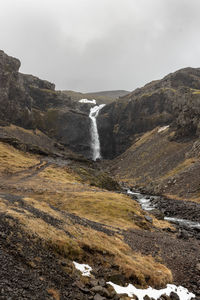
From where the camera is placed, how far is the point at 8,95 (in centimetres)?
12450

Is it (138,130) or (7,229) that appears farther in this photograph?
(138,130)

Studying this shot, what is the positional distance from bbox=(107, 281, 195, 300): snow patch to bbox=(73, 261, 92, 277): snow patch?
142cm

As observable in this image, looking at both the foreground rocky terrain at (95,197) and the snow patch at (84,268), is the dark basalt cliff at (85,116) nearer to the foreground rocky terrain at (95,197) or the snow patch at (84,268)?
the foreground rocky terrain at (95,197)

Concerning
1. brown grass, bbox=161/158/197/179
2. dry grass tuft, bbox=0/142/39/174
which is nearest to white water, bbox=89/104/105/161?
dry grass tuft, bbox=0/142/39/174

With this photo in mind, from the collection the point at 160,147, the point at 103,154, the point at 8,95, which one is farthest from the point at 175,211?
the point at 8,95

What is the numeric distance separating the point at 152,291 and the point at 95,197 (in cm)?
2540

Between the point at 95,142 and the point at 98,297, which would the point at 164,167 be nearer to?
the point at 95,142

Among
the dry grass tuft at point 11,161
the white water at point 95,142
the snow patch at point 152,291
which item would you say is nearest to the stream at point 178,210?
the snow patch at point 152,291

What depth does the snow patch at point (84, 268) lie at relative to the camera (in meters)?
13.8

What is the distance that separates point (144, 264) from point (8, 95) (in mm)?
125544

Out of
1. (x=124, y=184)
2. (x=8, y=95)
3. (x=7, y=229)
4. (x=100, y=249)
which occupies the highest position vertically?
(x=8, y=95)

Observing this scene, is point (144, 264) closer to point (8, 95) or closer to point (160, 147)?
point (160, 147)

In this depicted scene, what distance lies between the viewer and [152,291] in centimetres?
1458

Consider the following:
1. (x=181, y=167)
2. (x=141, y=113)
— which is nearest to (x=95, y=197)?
(x=181, y=167)
